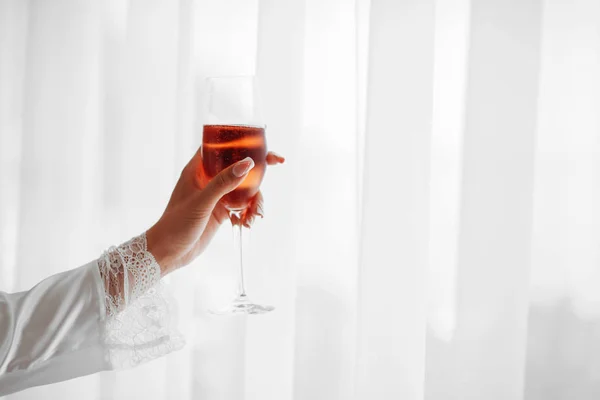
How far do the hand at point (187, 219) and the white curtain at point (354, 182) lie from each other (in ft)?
1.18

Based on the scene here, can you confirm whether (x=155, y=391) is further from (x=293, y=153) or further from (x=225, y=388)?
(x=293, y=153)

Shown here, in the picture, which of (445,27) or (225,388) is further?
(225,388)

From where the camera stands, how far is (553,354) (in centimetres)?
125

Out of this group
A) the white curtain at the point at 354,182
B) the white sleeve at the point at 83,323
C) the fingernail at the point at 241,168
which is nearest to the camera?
the fingernail at the point at 241,168

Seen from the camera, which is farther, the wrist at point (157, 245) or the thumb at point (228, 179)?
the wrist at point (157, 245)

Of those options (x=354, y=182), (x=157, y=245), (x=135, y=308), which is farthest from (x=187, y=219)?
(x=354, y=182)

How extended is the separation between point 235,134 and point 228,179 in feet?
0.24

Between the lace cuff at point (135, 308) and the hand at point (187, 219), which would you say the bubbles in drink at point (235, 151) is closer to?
the hand at point (187, 219)

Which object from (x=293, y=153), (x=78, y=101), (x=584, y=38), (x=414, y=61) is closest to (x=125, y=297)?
(x=293, y=153)

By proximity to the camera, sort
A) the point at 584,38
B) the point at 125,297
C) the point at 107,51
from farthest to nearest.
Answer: the point at 107,51 → the point at 584,38 → the point at 125,297

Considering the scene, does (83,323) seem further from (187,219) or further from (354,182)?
(354,182)

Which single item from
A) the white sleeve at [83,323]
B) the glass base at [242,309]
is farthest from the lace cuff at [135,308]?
the glass base at [242,309]

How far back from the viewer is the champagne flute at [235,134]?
848 millimetres

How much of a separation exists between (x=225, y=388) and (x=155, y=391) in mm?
233
